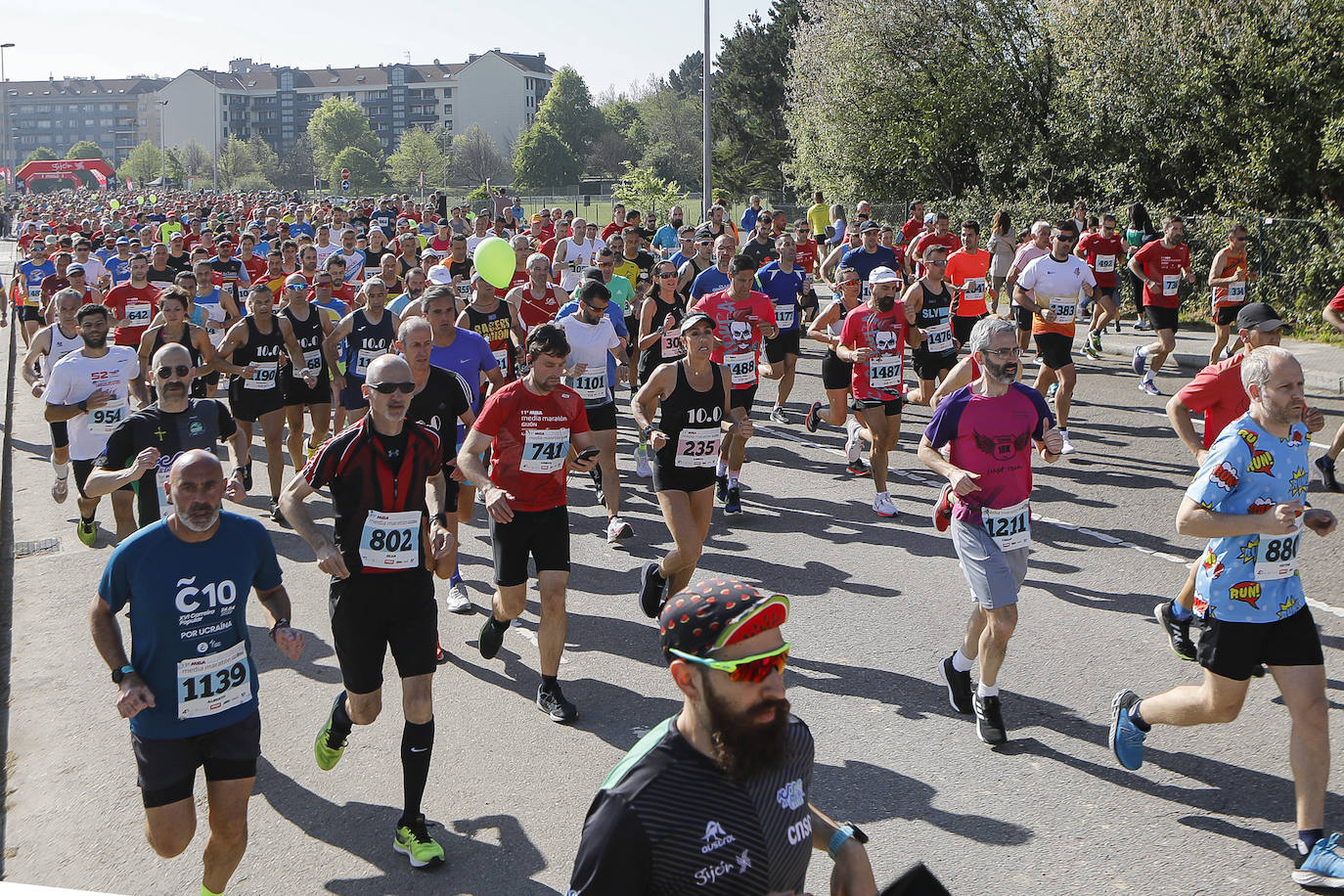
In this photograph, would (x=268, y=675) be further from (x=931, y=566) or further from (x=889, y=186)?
(x=889, y=186)

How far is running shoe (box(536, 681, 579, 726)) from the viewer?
6574mm

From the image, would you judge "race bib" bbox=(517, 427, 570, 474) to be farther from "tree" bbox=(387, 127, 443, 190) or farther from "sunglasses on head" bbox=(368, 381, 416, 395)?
"tree" bbox=(387, 127, 443, 190)

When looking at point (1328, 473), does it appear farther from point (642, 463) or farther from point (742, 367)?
point (642, 463)

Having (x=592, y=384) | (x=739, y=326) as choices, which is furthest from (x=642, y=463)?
(x=592, y=384)

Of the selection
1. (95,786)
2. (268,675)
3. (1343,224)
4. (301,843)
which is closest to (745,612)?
(301,843)

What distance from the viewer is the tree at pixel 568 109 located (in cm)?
10938

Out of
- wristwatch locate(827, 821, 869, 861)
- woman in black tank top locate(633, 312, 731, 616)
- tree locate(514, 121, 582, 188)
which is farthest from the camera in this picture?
tree locate(514, 121, 582, 188)

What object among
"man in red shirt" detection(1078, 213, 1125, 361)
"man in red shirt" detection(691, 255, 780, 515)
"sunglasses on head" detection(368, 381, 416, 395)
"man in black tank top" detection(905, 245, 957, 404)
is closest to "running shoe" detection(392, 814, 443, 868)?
"sunglasses on head" detection(368, 381, 416, 395)

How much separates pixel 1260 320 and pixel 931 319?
5.07 meters

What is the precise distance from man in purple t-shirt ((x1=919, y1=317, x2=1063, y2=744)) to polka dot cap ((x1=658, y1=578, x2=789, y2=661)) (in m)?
3.39

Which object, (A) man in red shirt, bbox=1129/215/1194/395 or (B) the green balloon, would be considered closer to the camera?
(B) the green balloon

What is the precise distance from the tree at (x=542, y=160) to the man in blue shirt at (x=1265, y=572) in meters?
99.4

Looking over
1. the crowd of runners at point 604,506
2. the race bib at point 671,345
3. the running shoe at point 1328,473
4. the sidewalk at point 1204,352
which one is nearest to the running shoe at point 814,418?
the crowd of runners at point 604,506

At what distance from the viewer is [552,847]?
5289mm
